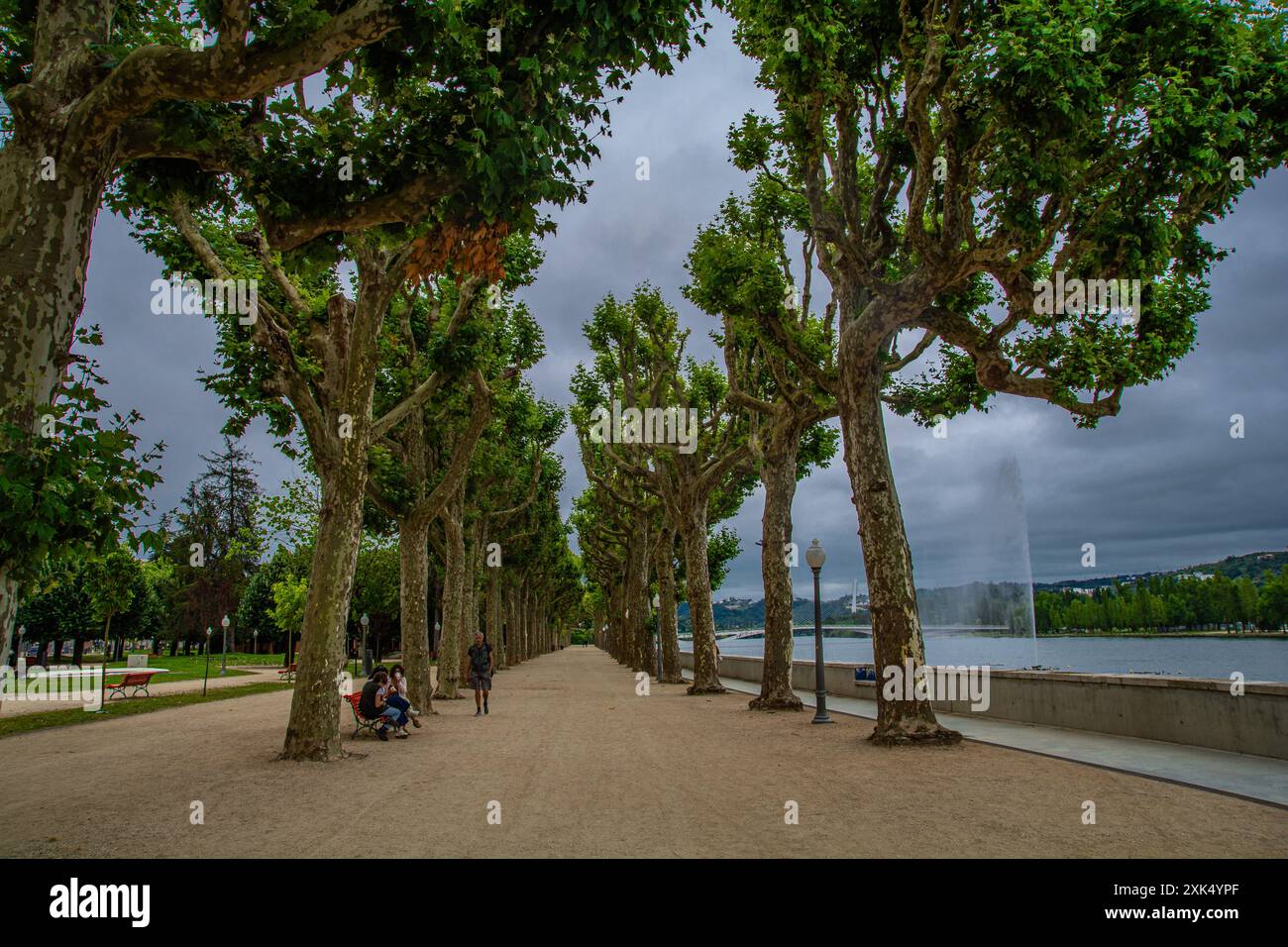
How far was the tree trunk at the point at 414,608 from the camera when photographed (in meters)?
19.6

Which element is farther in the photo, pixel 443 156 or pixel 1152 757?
pixel 1152 757

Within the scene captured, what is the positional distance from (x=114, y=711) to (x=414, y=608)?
35.7 feet

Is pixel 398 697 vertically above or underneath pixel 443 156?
underneath

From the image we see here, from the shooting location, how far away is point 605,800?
9383mm

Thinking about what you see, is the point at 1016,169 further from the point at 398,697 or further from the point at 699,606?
the point at 699,606

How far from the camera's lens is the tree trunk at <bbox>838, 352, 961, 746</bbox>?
44.5ft

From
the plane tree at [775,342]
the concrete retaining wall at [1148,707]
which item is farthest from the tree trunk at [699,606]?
the concrete retaining wall at [1148,707]

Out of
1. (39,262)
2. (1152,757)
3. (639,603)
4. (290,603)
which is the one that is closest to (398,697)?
(39,262)

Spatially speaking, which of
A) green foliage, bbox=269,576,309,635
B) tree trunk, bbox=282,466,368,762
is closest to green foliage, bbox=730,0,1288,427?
tree trunk, bbox=282,466,368,762

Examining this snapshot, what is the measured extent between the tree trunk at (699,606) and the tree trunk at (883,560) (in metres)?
12.9

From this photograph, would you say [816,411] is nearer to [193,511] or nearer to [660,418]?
[660,418]

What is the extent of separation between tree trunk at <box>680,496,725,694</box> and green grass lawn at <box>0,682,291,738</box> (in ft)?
55.5

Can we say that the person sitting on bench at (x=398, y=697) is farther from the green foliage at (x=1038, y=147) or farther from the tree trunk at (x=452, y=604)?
the green foliage at (x=1038, y=147)

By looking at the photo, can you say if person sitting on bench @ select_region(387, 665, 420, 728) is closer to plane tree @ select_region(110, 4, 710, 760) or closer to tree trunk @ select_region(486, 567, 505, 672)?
plane tree @ select_region(110, 4, 710, 760)
